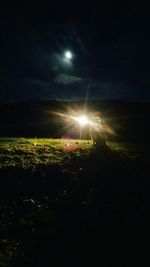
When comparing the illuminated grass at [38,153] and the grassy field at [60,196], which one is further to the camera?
the illuminated grass at [38,153]

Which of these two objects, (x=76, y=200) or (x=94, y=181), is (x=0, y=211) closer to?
(x=76, y=200)

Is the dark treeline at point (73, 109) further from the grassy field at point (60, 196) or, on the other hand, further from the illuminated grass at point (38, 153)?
the grassy field at point (60, 196)

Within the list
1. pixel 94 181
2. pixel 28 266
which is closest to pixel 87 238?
pixel 28 266

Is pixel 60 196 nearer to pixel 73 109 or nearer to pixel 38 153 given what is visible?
pixel 38 153

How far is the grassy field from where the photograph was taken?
395 inches

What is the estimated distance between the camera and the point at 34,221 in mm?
11172

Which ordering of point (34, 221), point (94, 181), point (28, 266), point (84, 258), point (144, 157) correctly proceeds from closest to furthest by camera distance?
point (28, 266), point (84, 258), point (34, 221), point (94, 181), point (144, 157)

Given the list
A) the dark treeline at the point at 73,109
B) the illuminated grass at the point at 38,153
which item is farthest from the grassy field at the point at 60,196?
the dark treeline at the point at 73,109

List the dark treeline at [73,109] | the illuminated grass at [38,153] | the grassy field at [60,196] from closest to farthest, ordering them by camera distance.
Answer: the grassy field at [60,196], the illuminated grass at [38,153], the dark treeline at [73,109]

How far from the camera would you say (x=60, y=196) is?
13.6 metres

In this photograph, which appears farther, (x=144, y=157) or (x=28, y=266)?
(x=144, y=157)

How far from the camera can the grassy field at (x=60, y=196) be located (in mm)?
10023

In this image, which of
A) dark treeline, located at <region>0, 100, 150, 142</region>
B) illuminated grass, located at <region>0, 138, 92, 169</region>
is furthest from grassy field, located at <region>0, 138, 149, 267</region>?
dark treeline, located at <region>0, 100, 150, 142</region>

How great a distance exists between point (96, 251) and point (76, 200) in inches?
154
